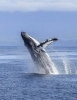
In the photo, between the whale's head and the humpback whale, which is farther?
the whale's head

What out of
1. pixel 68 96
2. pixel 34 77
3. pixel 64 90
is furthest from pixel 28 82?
pixel 68 96

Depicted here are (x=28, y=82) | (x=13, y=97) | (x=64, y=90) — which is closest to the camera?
(x=13, y=97)

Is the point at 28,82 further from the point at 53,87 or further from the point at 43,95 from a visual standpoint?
the point at 43,95

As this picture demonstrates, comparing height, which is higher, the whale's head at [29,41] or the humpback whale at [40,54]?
the whale's head at [29,41]

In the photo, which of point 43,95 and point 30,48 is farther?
point 30,48

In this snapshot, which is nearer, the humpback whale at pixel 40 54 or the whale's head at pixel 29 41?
the humpback whale at pixel 40 54

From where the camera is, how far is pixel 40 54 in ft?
174

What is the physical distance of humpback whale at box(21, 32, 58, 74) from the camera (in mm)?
53094

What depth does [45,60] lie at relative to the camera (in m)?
53.2

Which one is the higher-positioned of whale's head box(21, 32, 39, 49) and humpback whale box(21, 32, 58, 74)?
whale's head box(21, 32, 39, 49)

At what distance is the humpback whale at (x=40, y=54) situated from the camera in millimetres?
53094

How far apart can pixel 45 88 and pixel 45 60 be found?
6305mm

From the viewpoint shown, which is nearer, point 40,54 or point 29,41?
point 40,54

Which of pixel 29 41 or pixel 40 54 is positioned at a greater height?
pixel 29 41
